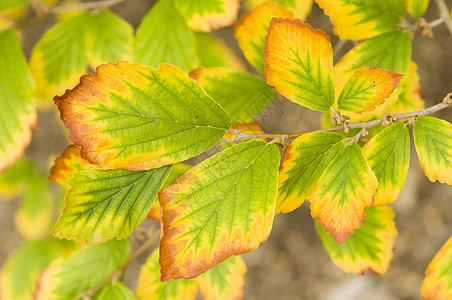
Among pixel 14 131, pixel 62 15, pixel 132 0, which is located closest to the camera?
pixel 14 131

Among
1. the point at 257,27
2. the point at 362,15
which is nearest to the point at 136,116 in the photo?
the point at 257,27

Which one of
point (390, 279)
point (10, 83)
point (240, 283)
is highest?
point (10, 83)

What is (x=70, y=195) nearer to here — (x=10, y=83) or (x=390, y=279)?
(x=10, y=83)

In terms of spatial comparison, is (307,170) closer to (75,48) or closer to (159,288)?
(159,288)

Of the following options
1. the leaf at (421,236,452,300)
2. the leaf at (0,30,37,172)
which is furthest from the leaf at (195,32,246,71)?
the leaf at (421,236,452,300)

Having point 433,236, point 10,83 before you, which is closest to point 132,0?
point 10,83

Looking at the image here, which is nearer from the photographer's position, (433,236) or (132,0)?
(433,236)

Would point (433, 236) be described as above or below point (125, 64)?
below
